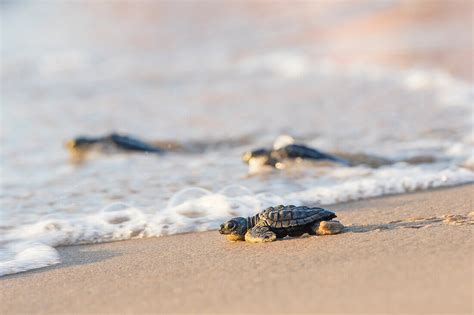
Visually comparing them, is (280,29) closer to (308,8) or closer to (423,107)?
(308,8)

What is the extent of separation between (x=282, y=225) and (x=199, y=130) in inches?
191

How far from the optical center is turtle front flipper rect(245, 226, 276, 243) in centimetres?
397

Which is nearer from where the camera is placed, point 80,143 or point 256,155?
point 256,155

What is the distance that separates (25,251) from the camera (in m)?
4.34

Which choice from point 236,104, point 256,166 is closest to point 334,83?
point 236,104

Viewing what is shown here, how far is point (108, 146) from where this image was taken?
7.56m

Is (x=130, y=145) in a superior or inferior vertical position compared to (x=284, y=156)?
superior

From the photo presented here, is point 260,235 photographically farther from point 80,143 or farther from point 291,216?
point 80,143

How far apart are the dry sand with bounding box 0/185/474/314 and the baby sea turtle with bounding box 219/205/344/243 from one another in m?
0.05

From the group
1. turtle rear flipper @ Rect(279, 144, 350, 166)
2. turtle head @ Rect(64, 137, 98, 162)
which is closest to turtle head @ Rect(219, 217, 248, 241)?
turtle rear flipper @ Rect(279, 144, 350, 166)

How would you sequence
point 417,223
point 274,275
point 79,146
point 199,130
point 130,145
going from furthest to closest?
point 199,130
point 79,146
point 130,145
point 417,223
point 274,275

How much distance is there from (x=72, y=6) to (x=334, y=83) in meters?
23.0

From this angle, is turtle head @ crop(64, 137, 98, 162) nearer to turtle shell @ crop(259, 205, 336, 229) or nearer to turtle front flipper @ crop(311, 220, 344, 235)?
turtle shell @ crop(259, 205, 336, 229)

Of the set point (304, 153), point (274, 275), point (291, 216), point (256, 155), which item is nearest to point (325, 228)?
point (291, 216)
